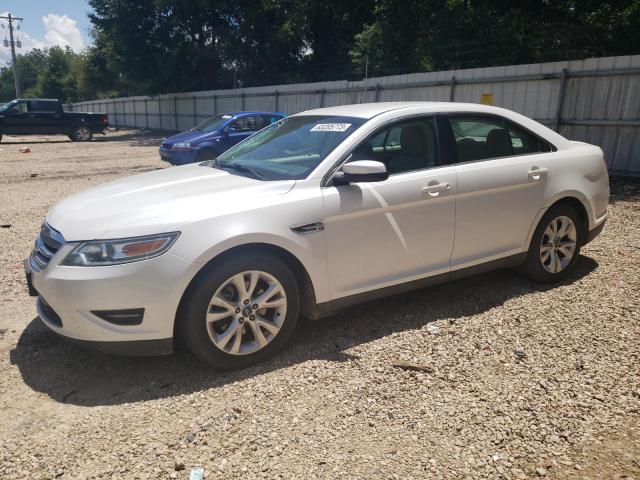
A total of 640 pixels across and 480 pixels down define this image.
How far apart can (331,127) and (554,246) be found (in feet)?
7.60

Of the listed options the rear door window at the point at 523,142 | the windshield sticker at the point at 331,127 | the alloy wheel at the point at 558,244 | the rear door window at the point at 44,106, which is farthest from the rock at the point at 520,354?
the rear door window at the point at 44,106

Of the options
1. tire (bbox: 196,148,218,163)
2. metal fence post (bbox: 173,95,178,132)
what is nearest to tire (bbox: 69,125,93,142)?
metal fence post (bbox: 173,95,178,132)

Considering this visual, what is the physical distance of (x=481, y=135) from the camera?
4.12 m

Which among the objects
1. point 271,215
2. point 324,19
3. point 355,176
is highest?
point 324,19

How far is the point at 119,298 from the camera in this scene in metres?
2.77

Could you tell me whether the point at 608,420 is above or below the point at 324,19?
below

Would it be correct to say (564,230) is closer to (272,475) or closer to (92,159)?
(272,475)

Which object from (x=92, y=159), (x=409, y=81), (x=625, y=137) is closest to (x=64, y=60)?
(x=92, y=159)

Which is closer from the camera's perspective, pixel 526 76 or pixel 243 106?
pixel 526 76

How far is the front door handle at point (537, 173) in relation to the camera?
4143mm

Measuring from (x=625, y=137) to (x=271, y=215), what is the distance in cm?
988

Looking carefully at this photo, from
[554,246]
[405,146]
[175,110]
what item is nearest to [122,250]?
[405,146]

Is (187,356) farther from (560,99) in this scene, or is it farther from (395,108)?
(560,99)

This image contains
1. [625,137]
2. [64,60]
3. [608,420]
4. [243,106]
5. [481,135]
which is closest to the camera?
[608,420]
